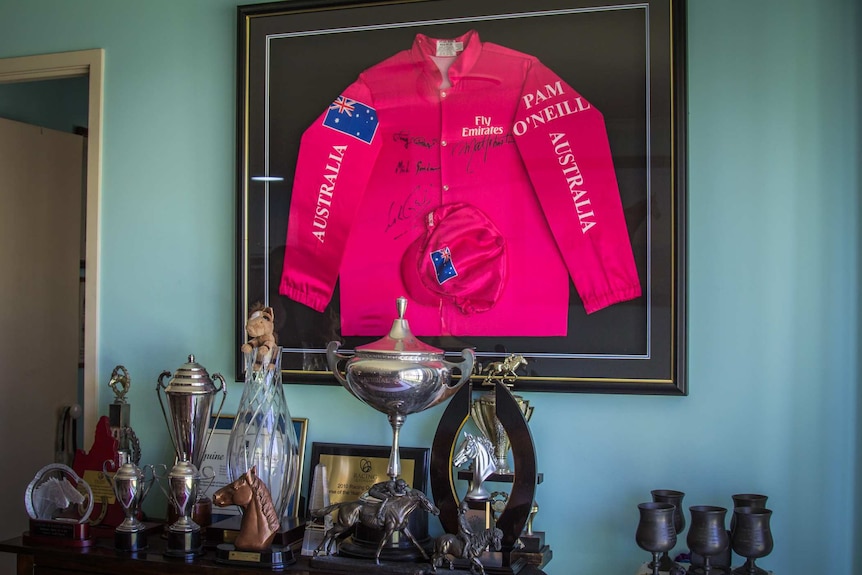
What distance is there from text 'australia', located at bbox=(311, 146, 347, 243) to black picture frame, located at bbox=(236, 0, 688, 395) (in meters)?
0.10

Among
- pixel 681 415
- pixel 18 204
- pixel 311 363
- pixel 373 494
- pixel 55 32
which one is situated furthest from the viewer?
pixel 18 204

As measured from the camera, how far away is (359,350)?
2.27 m

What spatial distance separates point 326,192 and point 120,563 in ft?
3.79

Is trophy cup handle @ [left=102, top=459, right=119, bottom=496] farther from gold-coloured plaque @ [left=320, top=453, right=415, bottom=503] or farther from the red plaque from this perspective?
gold-coloured plaque @ [left=320, top=453, right=415, bottom=503]

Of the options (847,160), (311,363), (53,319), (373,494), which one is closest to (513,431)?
(373,494)

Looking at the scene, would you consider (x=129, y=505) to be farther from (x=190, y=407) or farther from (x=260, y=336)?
(x=260, y=336)

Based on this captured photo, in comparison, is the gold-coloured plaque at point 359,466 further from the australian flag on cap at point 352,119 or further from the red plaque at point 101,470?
the australian flag on cap at point 352,119

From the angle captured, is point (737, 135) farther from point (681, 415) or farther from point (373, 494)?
point (373, 494)

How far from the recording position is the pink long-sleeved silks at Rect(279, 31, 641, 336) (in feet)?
7.91

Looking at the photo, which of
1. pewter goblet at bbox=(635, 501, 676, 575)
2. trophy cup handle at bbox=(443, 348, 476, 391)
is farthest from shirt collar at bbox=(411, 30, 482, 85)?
pewter goblet at bbox=(635, 501, 676, 575)

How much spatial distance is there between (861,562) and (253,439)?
1588 mm

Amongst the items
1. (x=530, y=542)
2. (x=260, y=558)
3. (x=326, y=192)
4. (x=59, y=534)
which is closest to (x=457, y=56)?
(x=326, y=192)

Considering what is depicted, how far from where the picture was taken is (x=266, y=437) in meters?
2.40

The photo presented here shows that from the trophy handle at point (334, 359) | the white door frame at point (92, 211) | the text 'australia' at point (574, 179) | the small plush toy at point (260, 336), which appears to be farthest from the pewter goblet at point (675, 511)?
the white door frame at point (92, 211)
